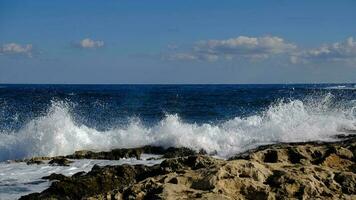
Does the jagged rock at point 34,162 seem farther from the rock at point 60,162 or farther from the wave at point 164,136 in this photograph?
the wave at point 164,136

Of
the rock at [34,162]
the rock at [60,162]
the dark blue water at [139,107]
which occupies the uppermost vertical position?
the rock at [60,162]

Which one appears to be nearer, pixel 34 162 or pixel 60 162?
pixel 60 162

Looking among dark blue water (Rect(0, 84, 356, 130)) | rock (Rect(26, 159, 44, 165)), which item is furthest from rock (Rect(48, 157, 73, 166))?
dark blue water (Rect(0, 84, 356, 130))

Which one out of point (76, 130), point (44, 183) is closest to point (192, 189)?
point (44, 183)

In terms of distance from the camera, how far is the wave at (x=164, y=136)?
16750 mm

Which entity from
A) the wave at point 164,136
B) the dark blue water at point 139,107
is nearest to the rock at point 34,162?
the wave at point 164,136

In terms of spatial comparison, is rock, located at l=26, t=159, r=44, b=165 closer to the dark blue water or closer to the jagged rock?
the jagged rock

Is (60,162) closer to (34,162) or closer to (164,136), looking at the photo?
(34,162)

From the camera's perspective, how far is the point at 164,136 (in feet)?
57.4

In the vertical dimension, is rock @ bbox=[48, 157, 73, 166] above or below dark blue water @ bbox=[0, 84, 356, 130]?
above

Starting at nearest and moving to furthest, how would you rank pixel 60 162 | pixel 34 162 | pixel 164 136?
pixel 60 162
pixel 34 162
pixel 164 136

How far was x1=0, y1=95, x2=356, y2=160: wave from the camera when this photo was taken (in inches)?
659

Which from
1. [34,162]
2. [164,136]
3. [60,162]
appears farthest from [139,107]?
[60,162]

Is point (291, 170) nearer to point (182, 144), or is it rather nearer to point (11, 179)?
point (11, 179)
